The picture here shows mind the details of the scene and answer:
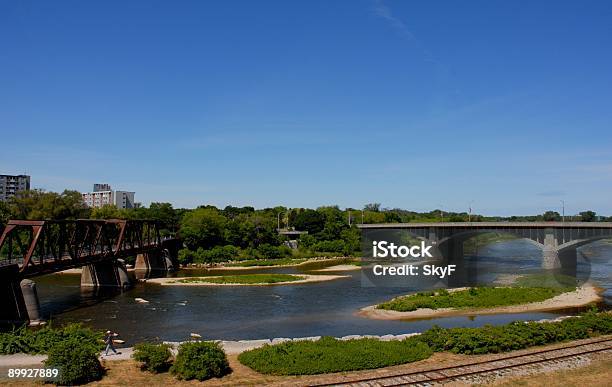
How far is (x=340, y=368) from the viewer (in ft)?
106

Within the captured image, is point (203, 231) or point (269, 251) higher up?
point (203, 231)

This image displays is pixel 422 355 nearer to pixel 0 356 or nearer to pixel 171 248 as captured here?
pixel 0 356

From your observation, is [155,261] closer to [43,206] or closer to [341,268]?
[43,206]

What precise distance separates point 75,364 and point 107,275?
5586 centimetres

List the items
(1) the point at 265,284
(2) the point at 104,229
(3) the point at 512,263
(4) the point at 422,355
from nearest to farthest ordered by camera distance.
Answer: (4) the point at 422,355
(2) the point at 104,229
(1) the point at 265,284
(3) the point at 512,263

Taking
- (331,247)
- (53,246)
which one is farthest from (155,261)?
(331,247)

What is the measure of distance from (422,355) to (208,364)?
14413 mm

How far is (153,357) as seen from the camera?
32.3 meters

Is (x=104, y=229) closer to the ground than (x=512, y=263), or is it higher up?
higher up

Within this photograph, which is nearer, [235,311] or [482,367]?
[482,367]

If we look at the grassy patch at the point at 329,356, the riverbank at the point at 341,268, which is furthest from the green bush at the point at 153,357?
the riverbank at the point at 341,268

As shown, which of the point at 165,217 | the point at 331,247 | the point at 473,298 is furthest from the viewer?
the point at 165,217

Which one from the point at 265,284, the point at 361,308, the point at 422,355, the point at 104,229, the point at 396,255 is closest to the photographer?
the point at 422,355

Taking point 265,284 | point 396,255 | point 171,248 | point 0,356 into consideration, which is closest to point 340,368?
point 0,356
